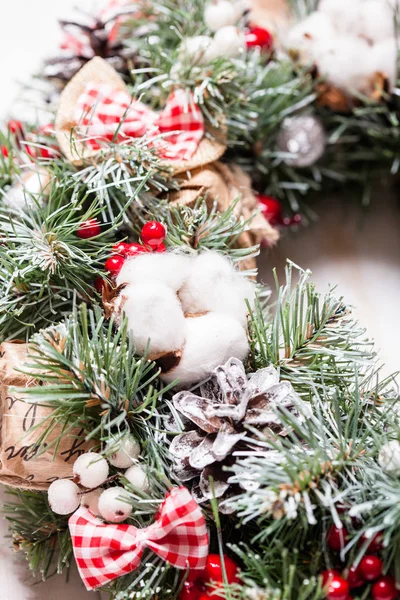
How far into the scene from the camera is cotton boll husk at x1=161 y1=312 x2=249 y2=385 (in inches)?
25.4

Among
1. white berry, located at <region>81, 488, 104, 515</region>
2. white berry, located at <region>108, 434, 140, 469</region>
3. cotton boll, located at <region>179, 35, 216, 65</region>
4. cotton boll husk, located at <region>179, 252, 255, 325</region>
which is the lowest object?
white berry, located at <region>81, 488, 104, 515</region>

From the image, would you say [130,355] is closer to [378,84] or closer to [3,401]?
[3,401]

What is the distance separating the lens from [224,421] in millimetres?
614

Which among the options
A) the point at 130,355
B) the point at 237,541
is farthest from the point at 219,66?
the point at 237,541

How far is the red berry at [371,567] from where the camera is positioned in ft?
1.83

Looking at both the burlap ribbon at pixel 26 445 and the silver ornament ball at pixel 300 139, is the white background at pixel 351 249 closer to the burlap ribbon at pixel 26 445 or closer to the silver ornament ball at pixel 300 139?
the silver ornament ball at pixel 300 139

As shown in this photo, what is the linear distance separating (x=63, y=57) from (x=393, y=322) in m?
0.62

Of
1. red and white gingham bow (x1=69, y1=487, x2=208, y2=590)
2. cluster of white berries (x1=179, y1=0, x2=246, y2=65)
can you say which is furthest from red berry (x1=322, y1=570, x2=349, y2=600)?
cluster of white berries (x1=179, y1=0, x2=246, y2=65)

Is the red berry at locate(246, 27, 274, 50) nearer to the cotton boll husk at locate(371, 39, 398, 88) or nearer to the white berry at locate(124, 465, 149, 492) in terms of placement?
the cotton boll husk at locate(371, 39, 398, 88)

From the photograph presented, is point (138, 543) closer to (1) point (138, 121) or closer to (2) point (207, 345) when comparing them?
(2) point (207, 345)

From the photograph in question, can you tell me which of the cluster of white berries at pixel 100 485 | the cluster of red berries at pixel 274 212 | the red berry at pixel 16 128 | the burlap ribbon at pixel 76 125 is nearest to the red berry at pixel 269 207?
the cluster of red berries at pixel 274 212

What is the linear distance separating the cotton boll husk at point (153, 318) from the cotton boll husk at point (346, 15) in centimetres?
58

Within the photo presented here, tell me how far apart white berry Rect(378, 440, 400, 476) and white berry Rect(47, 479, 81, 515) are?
288mm

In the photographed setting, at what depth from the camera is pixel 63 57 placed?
910 millimetres
